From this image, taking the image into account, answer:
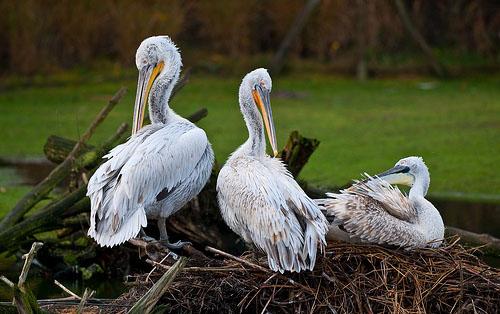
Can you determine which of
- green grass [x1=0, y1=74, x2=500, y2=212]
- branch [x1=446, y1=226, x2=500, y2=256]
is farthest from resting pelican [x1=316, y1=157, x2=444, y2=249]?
green grass [x1=0, y1=74, x2=500, y2=212]

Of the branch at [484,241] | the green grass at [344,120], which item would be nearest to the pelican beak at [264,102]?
the branch at [484,241]

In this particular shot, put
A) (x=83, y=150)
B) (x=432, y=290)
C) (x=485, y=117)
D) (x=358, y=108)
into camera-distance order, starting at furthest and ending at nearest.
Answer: (x=358, y=108) → (x=485, y=117) → (x=83, y=150) → (x=432, y=290)

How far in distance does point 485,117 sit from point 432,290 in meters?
8.14

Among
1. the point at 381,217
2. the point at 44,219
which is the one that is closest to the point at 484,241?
the point at 381,217

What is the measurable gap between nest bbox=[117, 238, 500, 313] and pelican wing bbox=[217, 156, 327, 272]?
0.16 meters

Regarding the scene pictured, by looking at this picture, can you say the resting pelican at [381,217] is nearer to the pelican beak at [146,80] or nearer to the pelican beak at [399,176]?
the pelican beak at [399,176]

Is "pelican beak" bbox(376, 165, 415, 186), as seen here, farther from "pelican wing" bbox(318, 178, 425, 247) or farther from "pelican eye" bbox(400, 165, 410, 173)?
"pelican wing" bbox(318, 178, 425, 247)

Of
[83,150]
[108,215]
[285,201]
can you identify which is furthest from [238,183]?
[83,150]

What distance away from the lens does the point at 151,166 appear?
22.1 ft

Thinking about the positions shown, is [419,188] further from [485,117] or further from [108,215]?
[485,117]

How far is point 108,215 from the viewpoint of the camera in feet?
21.1

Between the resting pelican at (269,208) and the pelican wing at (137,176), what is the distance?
0.30m

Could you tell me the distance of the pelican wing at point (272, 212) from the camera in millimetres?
6066

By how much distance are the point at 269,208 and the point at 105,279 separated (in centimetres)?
232
